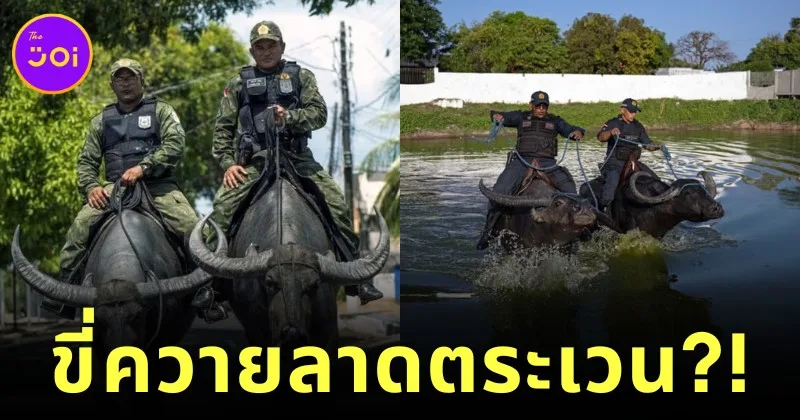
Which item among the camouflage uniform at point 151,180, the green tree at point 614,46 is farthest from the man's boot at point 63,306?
the green tree at point 614,46

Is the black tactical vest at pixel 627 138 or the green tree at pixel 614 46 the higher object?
the green tree at pixel 614 46

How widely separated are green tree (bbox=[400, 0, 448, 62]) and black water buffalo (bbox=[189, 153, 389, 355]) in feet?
12.4

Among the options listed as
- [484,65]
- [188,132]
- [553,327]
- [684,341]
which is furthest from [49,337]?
[684,341]

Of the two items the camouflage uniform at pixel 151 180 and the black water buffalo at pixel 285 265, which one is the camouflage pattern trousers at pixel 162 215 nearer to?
the camouflage uniform at pixel 151 180

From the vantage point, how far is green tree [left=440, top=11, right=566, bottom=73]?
1050 centimetres

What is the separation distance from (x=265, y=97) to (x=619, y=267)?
17.2 ft

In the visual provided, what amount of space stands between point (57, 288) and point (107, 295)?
0.41 meters

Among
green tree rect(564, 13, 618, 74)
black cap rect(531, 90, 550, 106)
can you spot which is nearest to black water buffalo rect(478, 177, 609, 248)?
black cap rect(531, 90, 550, 106)

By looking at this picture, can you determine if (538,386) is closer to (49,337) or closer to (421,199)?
(421,199)

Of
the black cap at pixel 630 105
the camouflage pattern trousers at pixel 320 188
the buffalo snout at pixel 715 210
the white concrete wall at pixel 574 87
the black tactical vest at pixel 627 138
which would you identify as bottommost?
the buffalo snout at pixel 715 210

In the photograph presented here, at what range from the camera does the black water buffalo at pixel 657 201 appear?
968cm

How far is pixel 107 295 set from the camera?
6012 millimetres

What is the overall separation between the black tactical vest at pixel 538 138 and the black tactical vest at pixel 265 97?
3.36 meters

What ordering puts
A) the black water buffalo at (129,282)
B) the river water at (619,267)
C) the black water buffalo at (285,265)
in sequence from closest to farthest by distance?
the black water buffalo at (285,265) < the black water buffalo at (129,282) < the river water at (619,267)
